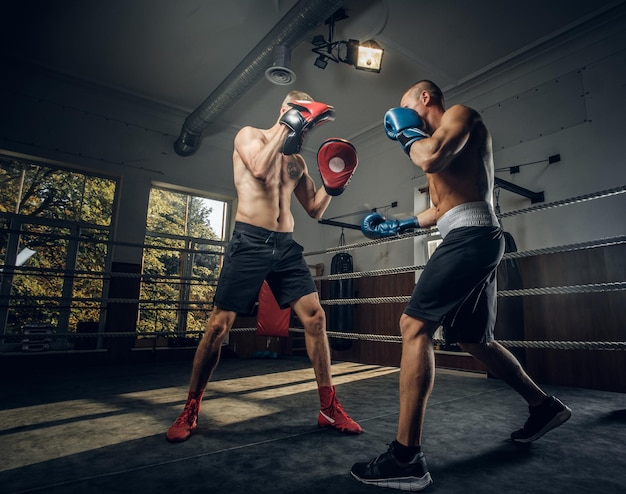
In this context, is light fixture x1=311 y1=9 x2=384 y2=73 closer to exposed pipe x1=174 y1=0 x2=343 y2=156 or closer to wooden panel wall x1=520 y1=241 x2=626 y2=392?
exposed pipe x1=174 y1=0 x2=343 y2=156

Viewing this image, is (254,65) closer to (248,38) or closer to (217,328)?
(248,38)

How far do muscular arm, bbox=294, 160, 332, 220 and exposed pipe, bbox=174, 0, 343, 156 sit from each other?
2012 mm

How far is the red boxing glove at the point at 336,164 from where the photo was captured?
1.88m

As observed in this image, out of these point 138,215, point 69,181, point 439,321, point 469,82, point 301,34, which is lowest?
point 439,321

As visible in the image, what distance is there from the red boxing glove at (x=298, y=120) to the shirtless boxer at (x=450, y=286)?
1.61ft

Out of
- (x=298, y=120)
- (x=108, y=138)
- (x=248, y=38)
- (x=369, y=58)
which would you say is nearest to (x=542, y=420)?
(x=298, y=120)

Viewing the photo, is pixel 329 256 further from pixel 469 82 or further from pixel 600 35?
A: pixel 600 35

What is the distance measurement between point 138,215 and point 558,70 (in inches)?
206

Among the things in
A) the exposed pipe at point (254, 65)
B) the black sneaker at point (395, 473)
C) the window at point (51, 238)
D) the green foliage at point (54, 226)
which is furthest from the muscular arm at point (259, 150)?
the green foliage at point (54, 226)

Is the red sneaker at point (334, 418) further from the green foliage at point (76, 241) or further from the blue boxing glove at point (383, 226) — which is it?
the green foliage at point (76, 241)

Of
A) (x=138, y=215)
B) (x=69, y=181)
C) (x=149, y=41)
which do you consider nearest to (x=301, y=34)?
(x=149, y=41)

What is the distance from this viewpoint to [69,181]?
4.96 m

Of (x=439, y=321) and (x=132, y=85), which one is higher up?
(x=132, y=85)

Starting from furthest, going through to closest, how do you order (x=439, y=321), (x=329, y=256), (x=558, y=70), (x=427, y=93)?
(x=329, y=256), (x=558, y=70), (x=427, y=93), (x=439, y=321)
